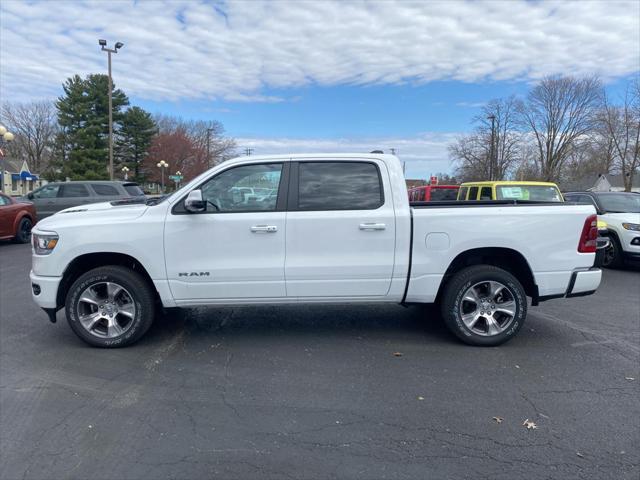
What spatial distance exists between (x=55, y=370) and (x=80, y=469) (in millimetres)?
1734

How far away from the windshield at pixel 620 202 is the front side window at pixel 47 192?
16.7m

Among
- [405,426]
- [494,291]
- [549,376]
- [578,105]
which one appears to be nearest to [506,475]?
[405,426]

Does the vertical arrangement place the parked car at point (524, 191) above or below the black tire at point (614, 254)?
above

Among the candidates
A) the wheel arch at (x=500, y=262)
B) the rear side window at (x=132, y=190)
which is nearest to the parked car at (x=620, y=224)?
the wheel arch at (x=500, y=262)

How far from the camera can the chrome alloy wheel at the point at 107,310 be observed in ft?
14.7

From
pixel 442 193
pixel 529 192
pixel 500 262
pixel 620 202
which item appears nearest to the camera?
pixel 500 262

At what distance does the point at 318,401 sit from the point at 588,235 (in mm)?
3193

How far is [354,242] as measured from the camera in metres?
4.44

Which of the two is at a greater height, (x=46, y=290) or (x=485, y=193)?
(x=485, y=193)

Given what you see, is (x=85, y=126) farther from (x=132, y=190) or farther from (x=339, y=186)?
(x=339, y=186)

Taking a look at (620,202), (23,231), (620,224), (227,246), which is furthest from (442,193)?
(227,246)

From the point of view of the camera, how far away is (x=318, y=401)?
3.49m

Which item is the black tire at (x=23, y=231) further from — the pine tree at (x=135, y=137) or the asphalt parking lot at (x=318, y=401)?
the pine tree at (x=135, y=137)

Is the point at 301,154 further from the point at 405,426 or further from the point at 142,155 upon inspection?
the point at 142,155
